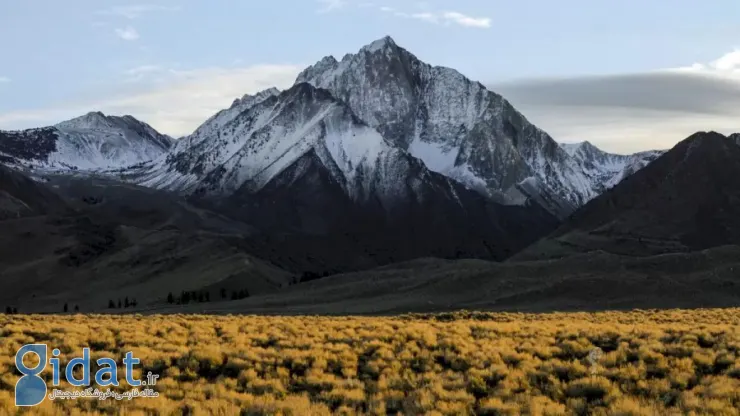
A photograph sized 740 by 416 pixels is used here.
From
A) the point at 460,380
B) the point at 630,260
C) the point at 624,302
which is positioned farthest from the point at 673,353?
the point at 630,260

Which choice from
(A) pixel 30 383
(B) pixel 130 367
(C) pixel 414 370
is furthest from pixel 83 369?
(C) pixel 414 370

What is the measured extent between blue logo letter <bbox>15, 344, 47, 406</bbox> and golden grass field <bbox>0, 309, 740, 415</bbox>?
280 millimetres

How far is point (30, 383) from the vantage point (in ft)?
67.4

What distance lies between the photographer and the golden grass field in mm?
18375

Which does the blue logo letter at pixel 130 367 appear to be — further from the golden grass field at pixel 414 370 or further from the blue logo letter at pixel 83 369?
the blue logo letter at pixel 83 369

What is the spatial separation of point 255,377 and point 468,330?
39.7 feet

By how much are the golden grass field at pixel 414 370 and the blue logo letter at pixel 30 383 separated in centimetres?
28

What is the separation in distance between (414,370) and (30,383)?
10.7 meters

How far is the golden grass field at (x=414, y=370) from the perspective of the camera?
1838 centimetres

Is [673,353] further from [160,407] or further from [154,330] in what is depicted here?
[154,330]

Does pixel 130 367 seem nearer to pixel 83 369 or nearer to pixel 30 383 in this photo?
pixel 83 369

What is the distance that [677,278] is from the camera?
119125mm

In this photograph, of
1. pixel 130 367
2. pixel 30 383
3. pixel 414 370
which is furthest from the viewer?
pixel 414 370

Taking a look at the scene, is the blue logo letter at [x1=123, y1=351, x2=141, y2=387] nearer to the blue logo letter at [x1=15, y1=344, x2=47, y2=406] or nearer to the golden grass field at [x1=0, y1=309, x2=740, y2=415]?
the golden grass field at [x1=0, y1=309, x2=740, y2=415]
